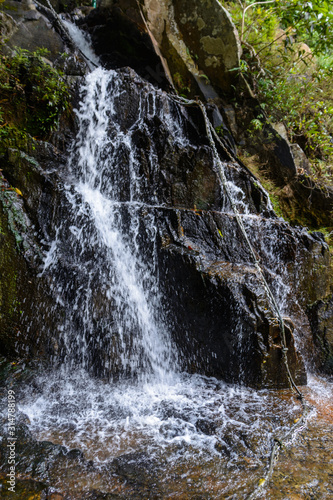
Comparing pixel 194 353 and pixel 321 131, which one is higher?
pixel 321 131

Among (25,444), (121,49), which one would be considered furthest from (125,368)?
(121,49)

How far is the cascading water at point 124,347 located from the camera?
8.80 feet

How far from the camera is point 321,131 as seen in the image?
295 inches

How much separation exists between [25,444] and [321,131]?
9.13m

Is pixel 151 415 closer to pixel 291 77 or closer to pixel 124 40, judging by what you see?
pixel 124 40

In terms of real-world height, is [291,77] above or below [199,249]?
above

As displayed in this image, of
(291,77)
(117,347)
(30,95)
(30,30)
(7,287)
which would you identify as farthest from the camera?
(291,77)

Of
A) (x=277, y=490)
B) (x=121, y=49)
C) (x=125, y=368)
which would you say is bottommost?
(x=277, y=490)

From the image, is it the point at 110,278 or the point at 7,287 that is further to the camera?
the point at 110,278

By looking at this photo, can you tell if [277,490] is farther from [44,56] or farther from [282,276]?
[44,56]

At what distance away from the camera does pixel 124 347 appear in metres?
4.16

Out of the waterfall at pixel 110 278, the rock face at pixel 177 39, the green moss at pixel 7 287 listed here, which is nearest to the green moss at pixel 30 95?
the waterfall at pixel 110 278

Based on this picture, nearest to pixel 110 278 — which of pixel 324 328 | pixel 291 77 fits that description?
pixel 324 328

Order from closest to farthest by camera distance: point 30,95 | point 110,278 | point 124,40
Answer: point 110,278 → point 30,95 → point 124,40
